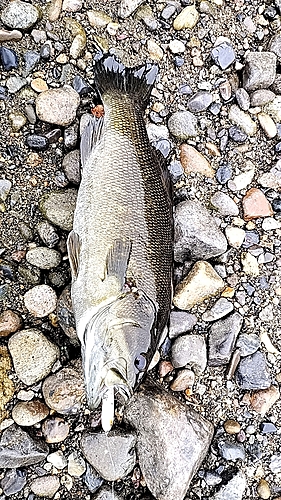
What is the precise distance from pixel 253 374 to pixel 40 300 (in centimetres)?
167

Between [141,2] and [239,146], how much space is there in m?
1.43

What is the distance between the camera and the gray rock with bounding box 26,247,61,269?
5004 mm

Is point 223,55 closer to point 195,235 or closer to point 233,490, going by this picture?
point 195,235

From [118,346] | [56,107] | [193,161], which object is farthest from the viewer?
[193,161]

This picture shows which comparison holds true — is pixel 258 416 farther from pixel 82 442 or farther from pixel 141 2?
pixel 141 2

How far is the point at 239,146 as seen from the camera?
18.3ft

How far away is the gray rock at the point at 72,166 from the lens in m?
5.14

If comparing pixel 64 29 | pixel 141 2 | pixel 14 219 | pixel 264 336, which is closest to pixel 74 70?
pixel 64 29

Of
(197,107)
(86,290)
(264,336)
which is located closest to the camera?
(86,290)

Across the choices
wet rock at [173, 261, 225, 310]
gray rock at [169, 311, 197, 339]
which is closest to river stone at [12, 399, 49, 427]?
gray rock at [169, 311, 197, 339]

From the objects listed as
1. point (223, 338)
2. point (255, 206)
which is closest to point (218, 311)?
point (223, 338)

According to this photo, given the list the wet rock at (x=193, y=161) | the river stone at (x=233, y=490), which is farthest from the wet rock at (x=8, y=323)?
the river stone at (x=233, y=490)

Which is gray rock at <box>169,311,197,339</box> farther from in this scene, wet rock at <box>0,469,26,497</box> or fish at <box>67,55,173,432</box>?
wet rock at <box>0,469,26,497</box>

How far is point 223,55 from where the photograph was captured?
5.62 meters
